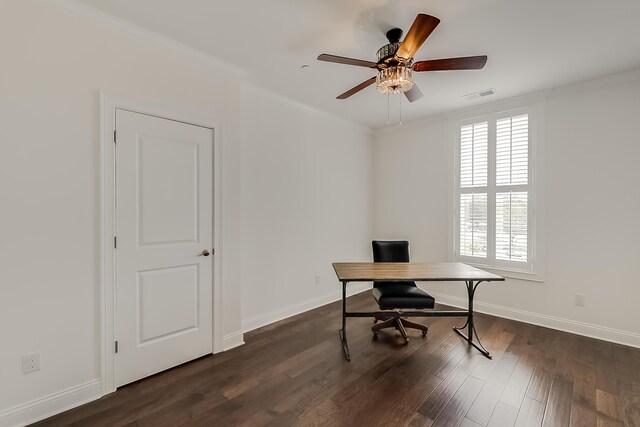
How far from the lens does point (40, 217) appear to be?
1.83 metres

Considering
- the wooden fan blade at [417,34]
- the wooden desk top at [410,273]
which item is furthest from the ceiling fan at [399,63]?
the wooden desk top at [410,273]

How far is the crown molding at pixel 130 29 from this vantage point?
1912mm

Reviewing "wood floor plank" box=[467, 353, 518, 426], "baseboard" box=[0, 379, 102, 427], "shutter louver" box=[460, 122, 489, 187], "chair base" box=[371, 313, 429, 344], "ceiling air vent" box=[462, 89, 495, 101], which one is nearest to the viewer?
"baseboard" box=[0, 379, 102, 427]

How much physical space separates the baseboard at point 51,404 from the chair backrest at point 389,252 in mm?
2777

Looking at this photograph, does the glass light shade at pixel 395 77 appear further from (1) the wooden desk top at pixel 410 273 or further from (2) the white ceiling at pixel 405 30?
(1) the wooden desk top at pixel 410 273

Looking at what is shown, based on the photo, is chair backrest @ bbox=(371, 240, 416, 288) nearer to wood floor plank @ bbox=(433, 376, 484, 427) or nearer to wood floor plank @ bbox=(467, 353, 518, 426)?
wood floor plank @ bbox=(467, 353, 518, 426)

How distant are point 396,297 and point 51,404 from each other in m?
2.72

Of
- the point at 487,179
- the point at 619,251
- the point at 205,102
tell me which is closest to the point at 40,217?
the point at 205,102

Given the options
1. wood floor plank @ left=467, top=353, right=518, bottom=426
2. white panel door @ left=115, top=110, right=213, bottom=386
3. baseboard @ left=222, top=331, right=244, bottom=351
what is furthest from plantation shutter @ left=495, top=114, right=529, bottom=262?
white panel door @ left=115, top=110, right=213, bottom=386

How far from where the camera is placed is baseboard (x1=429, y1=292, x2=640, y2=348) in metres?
2.86

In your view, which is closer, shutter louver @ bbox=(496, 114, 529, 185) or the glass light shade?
the glass light shade

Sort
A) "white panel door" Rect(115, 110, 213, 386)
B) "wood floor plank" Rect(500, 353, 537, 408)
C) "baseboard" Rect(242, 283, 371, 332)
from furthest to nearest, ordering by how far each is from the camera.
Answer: "baseboard" Rect(242, 283, 371, 332)
"white panel door" Rect(115, 110, 213, 386)
"wood floor plank" Rect(500, 353, 537, 408)

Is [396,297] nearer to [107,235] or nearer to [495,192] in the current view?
[495,192]

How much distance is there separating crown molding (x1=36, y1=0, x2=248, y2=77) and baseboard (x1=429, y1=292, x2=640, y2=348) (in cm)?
414
